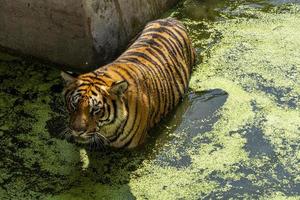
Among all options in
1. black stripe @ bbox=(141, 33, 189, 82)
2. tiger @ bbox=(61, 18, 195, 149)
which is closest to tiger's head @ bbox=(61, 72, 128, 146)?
tiger @ bbox=(61, 18, 195, 149)

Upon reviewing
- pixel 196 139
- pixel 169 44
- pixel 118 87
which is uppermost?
pixel 118 87

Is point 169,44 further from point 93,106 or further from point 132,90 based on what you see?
point 93,106

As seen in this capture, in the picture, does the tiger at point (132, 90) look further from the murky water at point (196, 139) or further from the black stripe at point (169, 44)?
the murky water at point (196, 139)

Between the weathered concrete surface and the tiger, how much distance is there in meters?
0.32

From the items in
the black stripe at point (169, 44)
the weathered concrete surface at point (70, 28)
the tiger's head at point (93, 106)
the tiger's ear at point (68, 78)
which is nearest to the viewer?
the tiger's head at point (93, 106)

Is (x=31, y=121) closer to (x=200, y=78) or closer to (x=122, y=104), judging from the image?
(x=122, y=104)

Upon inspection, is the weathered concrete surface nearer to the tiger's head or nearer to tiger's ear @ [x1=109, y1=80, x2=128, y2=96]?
the tiger's head

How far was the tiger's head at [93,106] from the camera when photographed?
3779mm

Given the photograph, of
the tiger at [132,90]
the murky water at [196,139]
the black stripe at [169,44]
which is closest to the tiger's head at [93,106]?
the tiger at [132,90]

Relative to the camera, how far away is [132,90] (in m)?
4.01

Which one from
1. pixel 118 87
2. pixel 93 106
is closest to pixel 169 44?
pixel 118 87

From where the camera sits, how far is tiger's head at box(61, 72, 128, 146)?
12.4ft

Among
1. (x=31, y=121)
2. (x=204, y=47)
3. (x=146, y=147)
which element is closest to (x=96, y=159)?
(x=146, y=147)

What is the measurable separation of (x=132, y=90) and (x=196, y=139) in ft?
2.13
